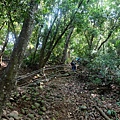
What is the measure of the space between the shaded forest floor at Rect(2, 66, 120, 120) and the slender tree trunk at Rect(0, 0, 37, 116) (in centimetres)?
180

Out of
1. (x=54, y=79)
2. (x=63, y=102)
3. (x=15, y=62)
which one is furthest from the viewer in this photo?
(x=54, y=79)

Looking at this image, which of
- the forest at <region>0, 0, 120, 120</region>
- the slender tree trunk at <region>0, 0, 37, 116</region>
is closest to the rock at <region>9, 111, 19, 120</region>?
the forest at <region>0, 0, 120, 120</region>

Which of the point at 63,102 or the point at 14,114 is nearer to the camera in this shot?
the point at 14,114

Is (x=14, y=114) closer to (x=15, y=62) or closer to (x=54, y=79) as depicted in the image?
(x=15, y=62)

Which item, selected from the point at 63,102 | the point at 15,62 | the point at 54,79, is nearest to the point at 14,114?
the point at 15,62

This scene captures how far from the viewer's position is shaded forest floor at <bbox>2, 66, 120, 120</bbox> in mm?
7664

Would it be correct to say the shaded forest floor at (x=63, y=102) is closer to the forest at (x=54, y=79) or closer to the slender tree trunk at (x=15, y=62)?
the forest at (x=54, y=79)

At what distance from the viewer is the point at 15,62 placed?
512 cm

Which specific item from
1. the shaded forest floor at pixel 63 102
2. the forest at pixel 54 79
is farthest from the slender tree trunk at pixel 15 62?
the shaded forest floor at pixel 63 102

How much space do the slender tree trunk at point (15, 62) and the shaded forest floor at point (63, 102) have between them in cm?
180

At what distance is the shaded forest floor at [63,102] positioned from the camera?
7.66m

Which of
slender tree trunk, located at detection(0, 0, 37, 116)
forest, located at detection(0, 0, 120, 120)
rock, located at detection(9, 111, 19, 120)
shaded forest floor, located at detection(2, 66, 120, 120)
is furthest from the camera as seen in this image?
shaded forest floor, located at detection(2, 66, 120, 120)

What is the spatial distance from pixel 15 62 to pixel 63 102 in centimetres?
467

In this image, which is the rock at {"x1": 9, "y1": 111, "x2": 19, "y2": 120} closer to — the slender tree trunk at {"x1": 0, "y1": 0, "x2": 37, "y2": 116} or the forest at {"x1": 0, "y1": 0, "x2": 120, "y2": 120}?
the forest at {"x1": 0, "y1": 0, "x2": 120, "y2": 120}
